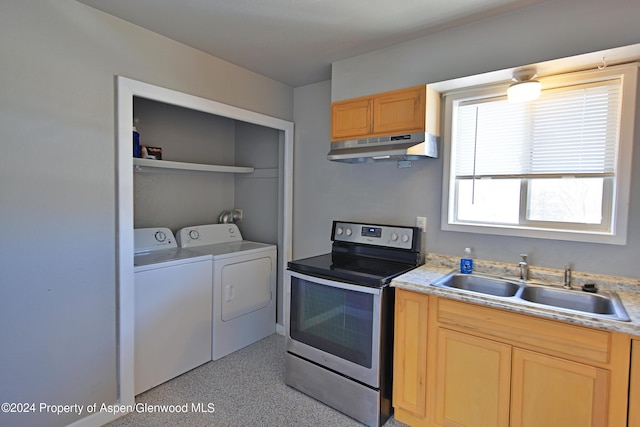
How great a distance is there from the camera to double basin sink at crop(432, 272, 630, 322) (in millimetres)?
1619

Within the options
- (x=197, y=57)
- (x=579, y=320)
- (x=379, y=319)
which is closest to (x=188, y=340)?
(x=379, y=319)

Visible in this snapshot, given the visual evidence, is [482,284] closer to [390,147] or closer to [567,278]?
[567,278]

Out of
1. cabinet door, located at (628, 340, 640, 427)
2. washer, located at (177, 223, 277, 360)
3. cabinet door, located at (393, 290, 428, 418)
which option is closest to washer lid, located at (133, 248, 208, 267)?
washer, located at (177, 223, 277, 360)

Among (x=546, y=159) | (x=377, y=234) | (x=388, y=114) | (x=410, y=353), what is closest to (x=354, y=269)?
(x=377, y=234)

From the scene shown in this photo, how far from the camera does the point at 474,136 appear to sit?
7.42 ft

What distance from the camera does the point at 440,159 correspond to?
7.59ft


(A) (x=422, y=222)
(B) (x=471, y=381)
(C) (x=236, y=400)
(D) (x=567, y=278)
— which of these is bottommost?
(C) (x=236, y=400)

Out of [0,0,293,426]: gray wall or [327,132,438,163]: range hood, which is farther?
[327,132,438,163]: range hood

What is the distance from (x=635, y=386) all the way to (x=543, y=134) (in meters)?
1.37

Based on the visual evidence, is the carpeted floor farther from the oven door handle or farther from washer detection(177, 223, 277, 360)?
the oven door handle

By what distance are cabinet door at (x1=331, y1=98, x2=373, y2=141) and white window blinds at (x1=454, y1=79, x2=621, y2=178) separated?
63 centimetres

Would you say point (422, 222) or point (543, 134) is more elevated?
point (543, 134)

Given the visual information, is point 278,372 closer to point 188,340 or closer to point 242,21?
point 188,340

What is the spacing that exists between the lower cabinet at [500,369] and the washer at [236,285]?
1.53 metres
